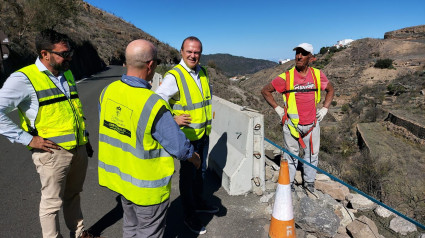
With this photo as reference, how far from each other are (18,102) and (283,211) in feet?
8.51

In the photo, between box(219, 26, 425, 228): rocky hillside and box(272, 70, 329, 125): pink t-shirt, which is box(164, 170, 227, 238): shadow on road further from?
box(219, 26, 425, 228): rocky hillside

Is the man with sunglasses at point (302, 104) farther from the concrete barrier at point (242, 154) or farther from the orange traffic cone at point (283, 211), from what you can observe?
the orange traffic cone at point (283, 211)

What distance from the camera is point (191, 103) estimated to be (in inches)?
120

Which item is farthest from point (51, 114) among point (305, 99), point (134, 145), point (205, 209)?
point (305, 99)

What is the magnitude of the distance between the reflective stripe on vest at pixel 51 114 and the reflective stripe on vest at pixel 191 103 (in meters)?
0.96

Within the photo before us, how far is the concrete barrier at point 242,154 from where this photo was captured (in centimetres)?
396

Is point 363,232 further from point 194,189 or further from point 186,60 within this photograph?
point 186,60

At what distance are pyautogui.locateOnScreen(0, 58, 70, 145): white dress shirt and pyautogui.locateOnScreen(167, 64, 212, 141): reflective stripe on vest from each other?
1186mm

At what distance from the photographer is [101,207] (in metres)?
3.81

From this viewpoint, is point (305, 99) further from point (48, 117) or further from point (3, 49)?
point (3, 49)

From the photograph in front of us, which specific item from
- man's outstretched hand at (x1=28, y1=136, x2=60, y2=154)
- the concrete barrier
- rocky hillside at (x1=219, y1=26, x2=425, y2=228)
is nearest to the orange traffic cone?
the concrete barrier

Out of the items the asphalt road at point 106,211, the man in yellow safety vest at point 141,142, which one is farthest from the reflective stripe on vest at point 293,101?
the man in yellow safety vest at point 141,142

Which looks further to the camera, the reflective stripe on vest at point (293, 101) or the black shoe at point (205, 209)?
the reflective stripe on vest at point (293, 101)

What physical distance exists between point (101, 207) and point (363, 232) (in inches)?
123
